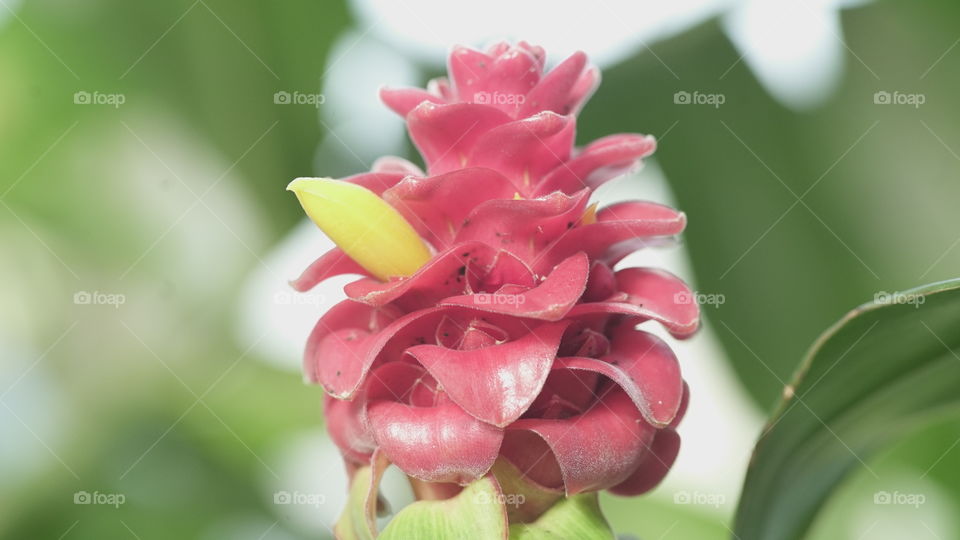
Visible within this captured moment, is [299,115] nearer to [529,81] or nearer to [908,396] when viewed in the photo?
[529,81]

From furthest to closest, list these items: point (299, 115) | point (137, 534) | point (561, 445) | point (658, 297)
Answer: point (299, 115), point (137, 534), point (658, 297), point (561, 445)

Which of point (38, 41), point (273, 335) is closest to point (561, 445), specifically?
point (273, 335)

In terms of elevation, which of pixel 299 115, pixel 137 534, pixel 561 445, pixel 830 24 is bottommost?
pixel 137 534

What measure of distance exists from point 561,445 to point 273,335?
986 mm

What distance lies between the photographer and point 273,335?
150 centimetres

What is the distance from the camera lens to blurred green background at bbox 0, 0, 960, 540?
142 cm

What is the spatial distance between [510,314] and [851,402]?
0.38m

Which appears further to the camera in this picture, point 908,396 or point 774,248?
point 774,248

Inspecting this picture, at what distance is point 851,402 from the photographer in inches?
29.8

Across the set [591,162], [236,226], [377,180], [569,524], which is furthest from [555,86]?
[236,226]

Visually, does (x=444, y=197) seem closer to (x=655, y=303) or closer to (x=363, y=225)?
(x=363, y=225)

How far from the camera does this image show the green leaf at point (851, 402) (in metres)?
0.68

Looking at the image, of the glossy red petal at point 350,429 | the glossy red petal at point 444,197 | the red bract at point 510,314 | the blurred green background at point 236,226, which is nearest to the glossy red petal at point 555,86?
the red bract at point 510,314

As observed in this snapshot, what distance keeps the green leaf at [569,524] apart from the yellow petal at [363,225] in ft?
0.84
